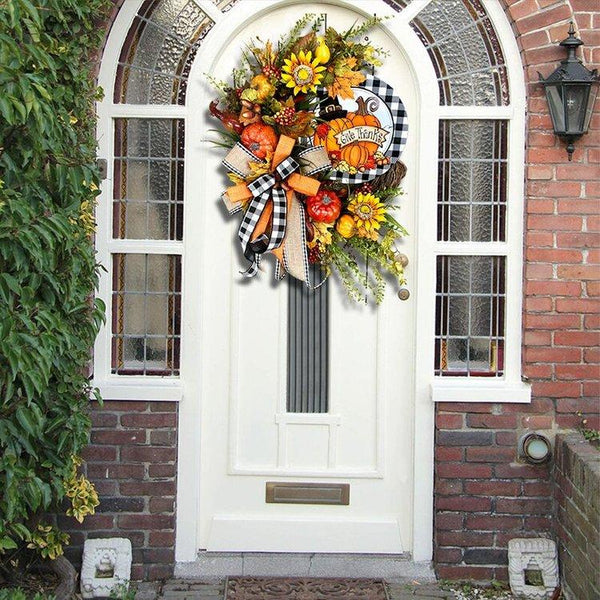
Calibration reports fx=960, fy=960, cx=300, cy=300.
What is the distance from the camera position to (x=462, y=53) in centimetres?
453

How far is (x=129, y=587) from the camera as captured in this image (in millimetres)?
4473

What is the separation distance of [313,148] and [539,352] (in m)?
1.42

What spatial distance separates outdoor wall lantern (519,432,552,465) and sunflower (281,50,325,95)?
1904 millimetres

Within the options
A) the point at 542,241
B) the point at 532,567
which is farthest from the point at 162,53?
the point at 532,567

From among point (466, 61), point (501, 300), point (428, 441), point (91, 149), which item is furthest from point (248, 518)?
point (466, 61)

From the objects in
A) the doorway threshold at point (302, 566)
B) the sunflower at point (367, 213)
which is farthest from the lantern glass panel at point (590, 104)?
the doorway threshold at point (302, 566)

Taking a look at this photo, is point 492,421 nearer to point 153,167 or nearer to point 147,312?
point 147,312

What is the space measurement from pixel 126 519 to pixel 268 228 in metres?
1.53

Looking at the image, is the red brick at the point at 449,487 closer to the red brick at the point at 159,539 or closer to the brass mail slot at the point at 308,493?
the brass mail slot at the point at 308,493

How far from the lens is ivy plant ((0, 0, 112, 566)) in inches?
142

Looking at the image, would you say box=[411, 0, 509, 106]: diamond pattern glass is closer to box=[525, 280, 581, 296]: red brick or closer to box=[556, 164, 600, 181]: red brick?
box=[556, 164, 600, 181]: red brick

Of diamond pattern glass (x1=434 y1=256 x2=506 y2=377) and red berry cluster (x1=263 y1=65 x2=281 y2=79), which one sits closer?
red berry cluster (x1=263 y1=65 x2=281 y2=79)

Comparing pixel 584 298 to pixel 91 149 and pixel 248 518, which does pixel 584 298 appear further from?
pixel 91 149

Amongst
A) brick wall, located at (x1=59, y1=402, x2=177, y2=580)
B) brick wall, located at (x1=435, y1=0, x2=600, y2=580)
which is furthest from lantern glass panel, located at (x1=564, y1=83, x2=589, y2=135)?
brick wall, located at (x1=59, y1=402, x2=177, y2=580)
